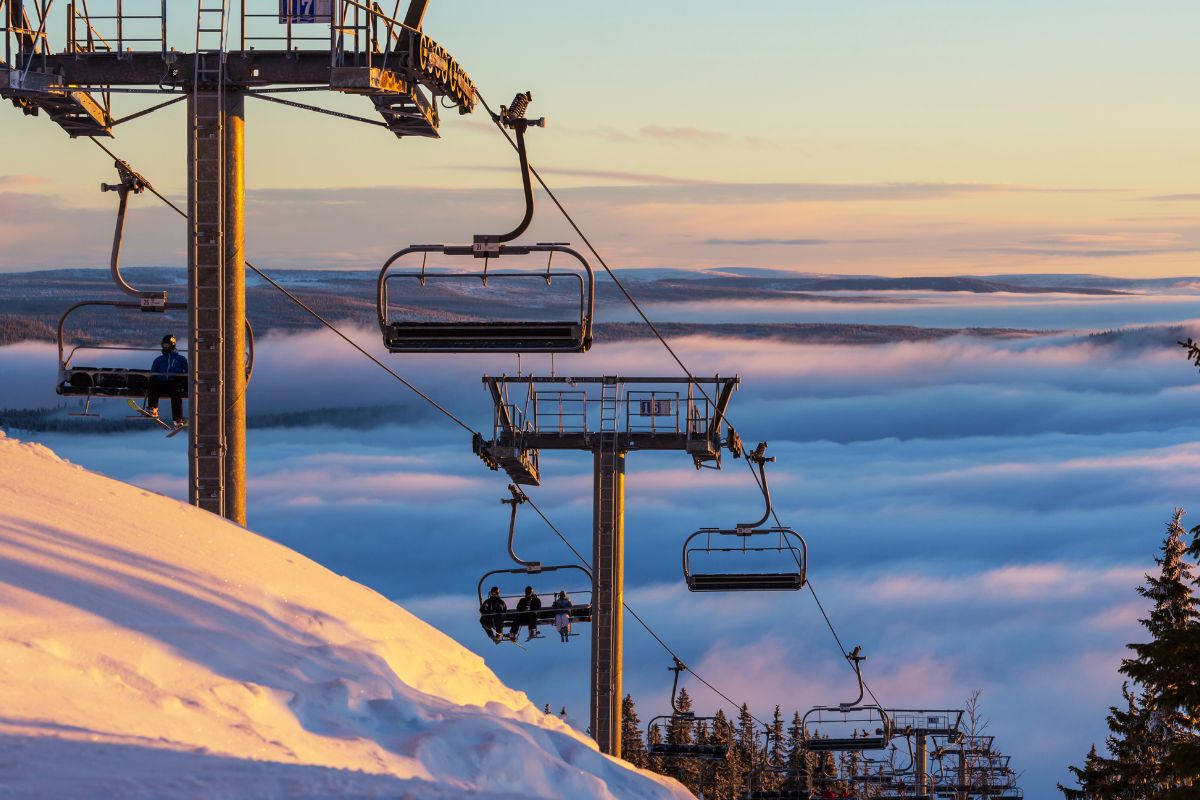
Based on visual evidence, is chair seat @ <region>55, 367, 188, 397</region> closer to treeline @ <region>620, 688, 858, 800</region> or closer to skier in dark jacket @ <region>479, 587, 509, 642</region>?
skier in dark jacket @ <region>479, 587, 509, 642</region>

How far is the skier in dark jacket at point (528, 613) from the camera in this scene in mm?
30766

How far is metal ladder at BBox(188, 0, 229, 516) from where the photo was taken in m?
16.5

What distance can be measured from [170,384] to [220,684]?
7883 mm

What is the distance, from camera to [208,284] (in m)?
16.5

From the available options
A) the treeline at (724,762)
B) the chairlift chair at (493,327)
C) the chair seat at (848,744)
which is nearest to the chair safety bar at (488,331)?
the chairlift chair at (493,327)

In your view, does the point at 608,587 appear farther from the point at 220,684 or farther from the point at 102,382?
the point at 220,684

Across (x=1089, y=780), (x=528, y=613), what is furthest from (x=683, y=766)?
(x=528, y=613)

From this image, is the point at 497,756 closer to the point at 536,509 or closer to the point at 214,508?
the point at 214,508

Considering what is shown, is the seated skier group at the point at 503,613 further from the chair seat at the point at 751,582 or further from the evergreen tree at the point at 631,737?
the evergreen tree at the point at 631,737

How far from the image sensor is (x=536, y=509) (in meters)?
30.2

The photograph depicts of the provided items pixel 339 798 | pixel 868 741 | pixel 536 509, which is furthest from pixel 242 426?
pixel 868 741

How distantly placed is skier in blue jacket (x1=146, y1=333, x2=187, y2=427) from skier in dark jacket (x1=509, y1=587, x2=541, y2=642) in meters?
12.1

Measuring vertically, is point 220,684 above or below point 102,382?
below

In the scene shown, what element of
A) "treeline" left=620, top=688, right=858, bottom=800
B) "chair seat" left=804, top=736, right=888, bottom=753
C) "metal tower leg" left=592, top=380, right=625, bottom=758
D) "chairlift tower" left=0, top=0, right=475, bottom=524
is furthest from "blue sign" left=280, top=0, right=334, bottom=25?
"treeline" left=620, top=688, right=858, bottom=800
